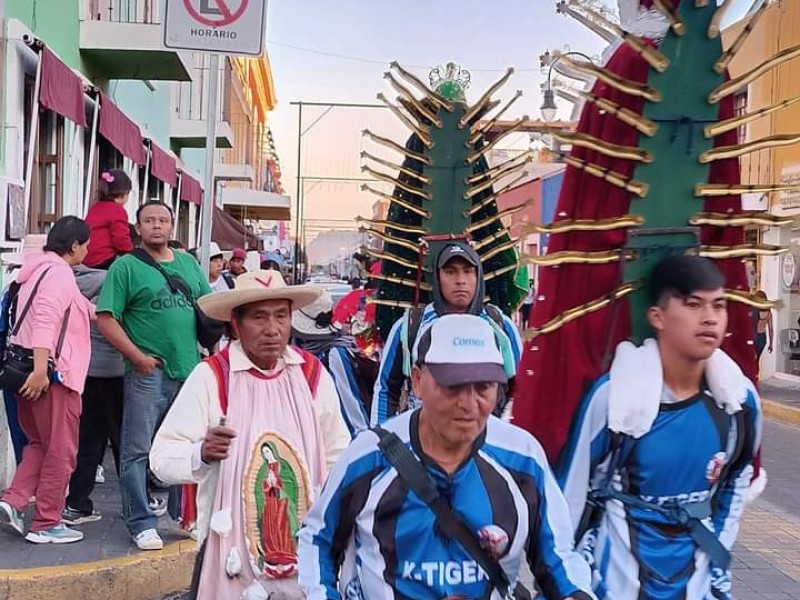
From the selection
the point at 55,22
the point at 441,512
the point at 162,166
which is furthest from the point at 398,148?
the point at 162,166

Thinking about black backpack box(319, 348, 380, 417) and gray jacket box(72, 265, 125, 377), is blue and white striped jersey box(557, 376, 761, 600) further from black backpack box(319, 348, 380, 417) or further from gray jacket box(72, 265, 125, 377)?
gray jacket box(72, 265, 125, 377)

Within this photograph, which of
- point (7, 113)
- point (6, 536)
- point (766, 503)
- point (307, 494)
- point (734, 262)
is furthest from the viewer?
point (766, 503)

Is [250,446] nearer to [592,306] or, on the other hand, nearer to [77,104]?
[592,306]

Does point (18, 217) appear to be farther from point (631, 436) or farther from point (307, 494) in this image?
point (631, 436)

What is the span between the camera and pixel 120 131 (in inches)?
427

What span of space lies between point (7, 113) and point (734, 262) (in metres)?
5.87

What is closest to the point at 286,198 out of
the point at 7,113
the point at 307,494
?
the point at 7,113

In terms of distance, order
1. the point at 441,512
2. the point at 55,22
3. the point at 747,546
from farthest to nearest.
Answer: the point at 55,22, the point at 747,546, the point at 441,512

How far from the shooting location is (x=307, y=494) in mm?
3295

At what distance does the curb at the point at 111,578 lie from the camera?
5.02 meters

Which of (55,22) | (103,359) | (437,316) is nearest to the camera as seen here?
(437,316)

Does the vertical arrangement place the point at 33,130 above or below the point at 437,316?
above

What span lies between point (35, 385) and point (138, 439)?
2.10 feet

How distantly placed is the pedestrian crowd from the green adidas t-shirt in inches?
0.4
